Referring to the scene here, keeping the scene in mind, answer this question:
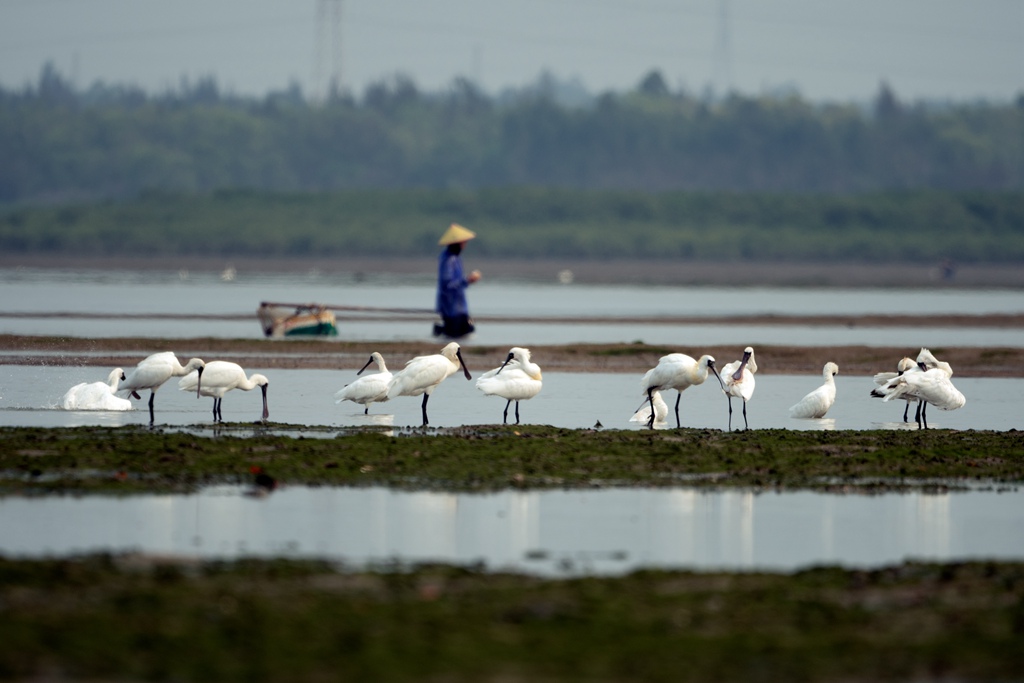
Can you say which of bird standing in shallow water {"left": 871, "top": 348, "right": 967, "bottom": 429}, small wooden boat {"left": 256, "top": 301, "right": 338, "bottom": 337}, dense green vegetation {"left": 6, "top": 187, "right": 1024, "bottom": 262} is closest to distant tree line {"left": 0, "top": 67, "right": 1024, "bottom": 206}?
dense green vegetation {"left": 6, "top": 187, "right": 1024, "bottom": 262}

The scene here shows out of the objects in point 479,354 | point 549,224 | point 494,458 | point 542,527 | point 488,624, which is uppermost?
point 549,224

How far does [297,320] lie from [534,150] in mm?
111586

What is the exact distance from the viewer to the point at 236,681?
7.71 m

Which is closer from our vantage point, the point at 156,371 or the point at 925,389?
the point at 156,371

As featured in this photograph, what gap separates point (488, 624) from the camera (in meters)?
8.77

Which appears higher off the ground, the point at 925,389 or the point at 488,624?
the point at 925,389

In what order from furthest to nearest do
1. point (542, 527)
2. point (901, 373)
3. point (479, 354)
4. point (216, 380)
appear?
point (479, 354), point (901, 373), point (216, 380), point (542, 527)

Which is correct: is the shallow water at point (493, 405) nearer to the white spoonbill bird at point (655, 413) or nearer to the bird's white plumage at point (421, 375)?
the white spoonbill bird at point (655, 413)

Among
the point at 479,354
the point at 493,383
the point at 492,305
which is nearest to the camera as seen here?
the point at 493,383

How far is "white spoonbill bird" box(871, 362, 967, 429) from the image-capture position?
754 inches

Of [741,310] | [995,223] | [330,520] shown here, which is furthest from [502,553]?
[995,223]

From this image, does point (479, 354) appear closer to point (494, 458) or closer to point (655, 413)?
point (655, 413)

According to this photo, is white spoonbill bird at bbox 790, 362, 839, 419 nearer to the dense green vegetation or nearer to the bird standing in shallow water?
the bird standing in shallow water

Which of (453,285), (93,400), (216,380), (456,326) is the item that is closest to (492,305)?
(456,326)
